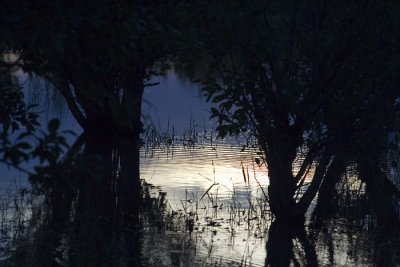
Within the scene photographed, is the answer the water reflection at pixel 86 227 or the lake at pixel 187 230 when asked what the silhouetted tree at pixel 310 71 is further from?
the water reflection at pixel 86 227

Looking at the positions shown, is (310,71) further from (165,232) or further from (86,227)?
(86,227)

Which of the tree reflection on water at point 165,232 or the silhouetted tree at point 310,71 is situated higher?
the silhouetted tree at point 310,71

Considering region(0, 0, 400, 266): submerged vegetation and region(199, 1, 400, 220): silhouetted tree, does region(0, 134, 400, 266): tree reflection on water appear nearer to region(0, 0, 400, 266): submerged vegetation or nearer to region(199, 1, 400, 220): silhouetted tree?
region(0, 0, 400, 266): submerged vegetation

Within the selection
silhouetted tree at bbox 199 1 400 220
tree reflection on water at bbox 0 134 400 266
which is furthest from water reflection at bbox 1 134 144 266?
silhouetted tree at bbox 199 1 400 220

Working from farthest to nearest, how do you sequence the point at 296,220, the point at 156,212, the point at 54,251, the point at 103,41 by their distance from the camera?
the point at 156,212
the point at 296,220
the point at 54,251
the point at 103,41

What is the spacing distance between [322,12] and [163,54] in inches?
239

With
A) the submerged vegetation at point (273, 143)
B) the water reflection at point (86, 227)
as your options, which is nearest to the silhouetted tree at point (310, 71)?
the submerged vegetation at point (273, 143)

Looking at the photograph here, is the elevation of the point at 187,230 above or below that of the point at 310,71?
below

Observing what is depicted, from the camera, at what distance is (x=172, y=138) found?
19.6m

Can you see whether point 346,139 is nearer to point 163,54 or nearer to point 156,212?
point 156,212

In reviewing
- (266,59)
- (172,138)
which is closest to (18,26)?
(266,59)

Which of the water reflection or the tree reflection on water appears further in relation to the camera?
the tree reflection on water

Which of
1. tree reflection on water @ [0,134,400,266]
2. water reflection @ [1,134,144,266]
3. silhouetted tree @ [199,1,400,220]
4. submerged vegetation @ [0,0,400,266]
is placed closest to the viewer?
water reflection @ [1,134,144,266]

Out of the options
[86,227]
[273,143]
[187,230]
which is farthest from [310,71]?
[86,227]
